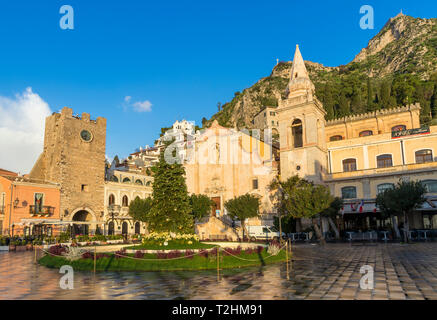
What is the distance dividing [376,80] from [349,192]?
71736 millimetres

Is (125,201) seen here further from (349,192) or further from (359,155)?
(359,155)

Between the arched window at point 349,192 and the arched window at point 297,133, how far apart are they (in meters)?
7.21

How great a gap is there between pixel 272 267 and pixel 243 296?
6.16 meters

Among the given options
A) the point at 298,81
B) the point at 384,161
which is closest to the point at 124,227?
the point at 298,81

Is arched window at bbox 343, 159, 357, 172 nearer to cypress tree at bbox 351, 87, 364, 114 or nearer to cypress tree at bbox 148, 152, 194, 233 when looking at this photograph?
cypress tree at bbox 148, 152, 194, 233

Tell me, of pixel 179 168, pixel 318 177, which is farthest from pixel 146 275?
pixel 318 177

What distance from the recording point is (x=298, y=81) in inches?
1620

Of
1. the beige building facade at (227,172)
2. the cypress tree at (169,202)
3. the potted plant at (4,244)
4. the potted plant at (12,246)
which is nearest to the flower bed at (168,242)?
the cypress tree at (169,202)

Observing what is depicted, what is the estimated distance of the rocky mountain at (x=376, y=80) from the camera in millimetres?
64625

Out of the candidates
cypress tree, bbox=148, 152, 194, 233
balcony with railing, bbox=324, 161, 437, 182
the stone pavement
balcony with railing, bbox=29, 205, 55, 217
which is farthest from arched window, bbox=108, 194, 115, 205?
the stone pavement

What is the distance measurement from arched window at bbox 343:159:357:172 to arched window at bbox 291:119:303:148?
19.2 ft

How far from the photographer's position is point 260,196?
4116cm

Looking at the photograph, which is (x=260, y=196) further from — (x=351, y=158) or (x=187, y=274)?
(x=187, y=274)
